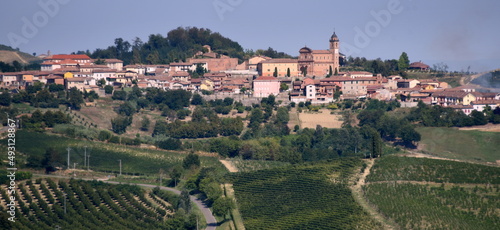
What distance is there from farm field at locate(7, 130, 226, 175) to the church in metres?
21.0

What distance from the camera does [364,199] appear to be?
34281 mm

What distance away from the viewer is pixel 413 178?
36.6m

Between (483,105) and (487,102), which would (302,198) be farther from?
(487,102)

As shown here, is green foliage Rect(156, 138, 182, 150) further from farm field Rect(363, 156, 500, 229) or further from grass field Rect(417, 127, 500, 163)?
grass field Rect(417, 127, 500, 163)

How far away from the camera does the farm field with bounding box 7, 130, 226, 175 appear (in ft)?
147

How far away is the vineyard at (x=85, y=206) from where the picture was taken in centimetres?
3347

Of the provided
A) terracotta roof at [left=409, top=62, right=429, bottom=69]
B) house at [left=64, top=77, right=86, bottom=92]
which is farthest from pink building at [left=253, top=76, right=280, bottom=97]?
terracotta roof at [left=409, top=62, right=429, bottom=69]

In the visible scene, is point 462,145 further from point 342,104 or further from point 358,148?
point 342,104

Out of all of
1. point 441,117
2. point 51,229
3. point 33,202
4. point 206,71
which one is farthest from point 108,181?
point 206,71

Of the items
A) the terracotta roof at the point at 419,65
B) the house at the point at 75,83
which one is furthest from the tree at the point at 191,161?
the terracotta roof at the point at 419,65

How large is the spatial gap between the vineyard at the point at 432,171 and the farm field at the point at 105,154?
10.1 m

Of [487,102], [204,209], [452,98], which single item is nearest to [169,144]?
[204,209]

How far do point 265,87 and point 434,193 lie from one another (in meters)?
28.7

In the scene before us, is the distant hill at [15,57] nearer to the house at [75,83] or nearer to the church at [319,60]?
the house at [75,83]
